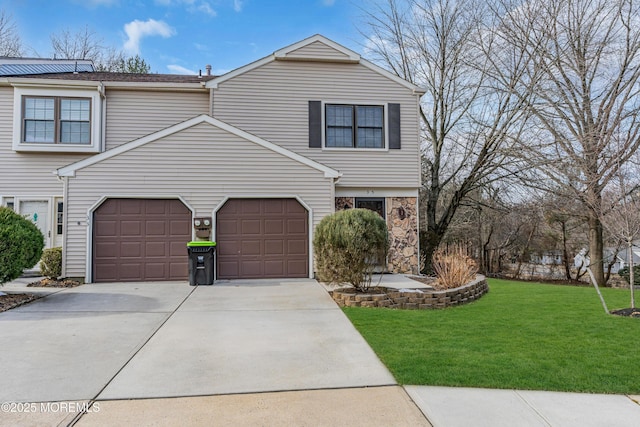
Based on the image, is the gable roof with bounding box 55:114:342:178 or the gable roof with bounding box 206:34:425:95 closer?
the gable roof with bounding box 55:114:342:178

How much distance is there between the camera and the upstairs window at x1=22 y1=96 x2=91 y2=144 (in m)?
11.4

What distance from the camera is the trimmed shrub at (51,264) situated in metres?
10.1

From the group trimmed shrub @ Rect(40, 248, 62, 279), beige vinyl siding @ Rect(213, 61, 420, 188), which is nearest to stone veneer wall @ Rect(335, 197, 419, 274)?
beige vinyl siding @ Rect(213, 61, 420, 188)

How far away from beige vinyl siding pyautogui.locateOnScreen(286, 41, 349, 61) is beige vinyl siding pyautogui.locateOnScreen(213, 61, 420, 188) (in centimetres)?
22

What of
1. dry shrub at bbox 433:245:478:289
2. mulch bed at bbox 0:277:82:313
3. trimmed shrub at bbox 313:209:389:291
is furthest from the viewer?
dry shrub at bbox 433:245:478:289

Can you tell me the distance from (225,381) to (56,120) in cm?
1102

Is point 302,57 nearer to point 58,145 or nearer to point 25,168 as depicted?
point 58,145

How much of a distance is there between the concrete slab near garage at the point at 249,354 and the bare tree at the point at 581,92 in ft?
37.5

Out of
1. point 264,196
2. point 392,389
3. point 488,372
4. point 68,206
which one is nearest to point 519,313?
point 488,372

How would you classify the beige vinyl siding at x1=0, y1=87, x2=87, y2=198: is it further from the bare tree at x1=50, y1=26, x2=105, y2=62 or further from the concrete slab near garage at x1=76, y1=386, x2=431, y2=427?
the bare tree at x1=50, y1=26, x2=105, y2=62

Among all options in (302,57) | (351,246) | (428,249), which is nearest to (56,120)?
(302,57)

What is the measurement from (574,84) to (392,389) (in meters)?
15.4

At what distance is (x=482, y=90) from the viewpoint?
16.5m

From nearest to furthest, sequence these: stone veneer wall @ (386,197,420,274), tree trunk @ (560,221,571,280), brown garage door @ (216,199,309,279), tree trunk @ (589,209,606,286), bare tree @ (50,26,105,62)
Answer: brown garage door @ (216,199,309,279)
stone veneer wall @ (386,197,420,274)
tree trunk @ (589,209,606,286)
tree trunk @ (560,221,571,280)
bare tree @ (50,26,105,62)
